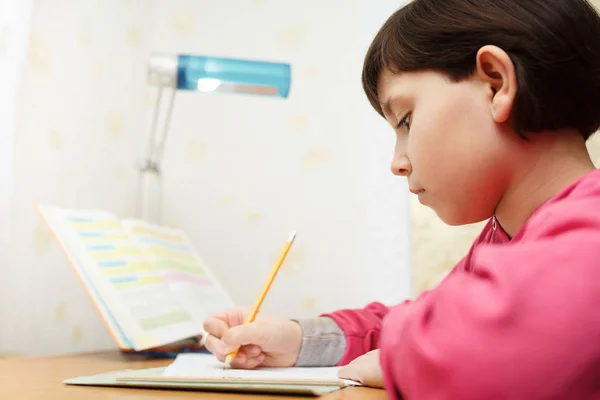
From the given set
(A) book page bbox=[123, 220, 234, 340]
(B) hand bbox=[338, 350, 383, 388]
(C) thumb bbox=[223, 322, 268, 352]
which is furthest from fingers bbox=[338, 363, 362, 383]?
(A) book page bbox=[123, 220, 234, 340]

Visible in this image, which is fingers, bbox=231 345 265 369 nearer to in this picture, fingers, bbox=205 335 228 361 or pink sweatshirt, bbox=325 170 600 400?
fingers, bbox=205 335 228 361

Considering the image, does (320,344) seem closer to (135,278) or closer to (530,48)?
(135,278)

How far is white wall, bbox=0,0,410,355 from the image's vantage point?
3.77 feet

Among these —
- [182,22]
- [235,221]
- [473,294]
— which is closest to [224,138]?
[235,221]

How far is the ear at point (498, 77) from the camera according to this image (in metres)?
0.52

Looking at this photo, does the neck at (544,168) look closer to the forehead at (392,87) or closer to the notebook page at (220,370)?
the forehead at (392,87)

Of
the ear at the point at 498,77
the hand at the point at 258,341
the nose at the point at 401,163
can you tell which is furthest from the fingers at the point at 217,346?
the ear at the point at 498,77

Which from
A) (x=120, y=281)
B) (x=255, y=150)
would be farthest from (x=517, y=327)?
(x=255, y=150)

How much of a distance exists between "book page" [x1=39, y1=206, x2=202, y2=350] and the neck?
1.62 feet

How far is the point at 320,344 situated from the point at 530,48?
0.42 metres

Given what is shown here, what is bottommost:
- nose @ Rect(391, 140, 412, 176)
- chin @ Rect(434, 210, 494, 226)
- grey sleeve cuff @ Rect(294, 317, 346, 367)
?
grey sleeve cuff @ Rect(294, 317, 346, 367)

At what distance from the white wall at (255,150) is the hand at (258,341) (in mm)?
444

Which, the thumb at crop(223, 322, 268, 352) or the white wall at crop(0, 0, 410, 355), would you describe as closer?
the thumb at crop(223, 322, 268, 352)

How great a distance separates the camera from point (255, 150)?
1296mm
